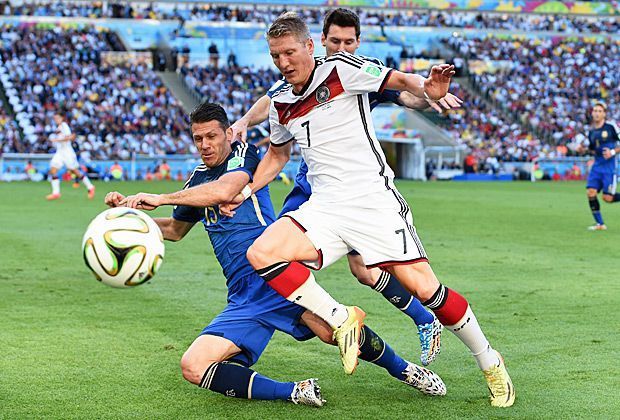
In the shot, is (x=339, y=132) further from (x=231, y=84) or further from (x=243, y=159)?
(x=231, y=84)

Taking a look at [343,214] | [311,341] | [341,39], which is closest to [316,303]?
[343,214]

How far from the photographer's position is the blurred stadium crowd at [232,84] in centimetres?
3853

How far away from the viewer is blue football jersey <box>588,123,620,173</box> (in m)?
16.5

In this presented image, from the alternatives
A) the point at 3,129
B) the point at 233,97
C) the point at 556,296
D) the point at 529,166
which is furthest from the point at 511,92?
the point at 556,296

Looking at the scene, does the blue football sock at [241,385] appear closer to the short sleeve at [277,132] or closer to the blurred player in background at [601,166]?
the short sleeve at [277,132]

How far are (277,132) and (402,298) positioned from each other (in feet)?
4.51

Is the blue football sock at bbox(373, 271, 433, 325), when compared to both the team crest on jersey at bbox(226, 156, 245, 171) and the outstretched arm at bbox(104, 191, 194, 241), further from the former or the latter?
the outstretched arm at bbox(104, 191, 194, 241)

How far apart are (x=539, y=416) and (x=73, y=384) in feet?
8.92

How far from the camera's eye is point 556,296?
905cm

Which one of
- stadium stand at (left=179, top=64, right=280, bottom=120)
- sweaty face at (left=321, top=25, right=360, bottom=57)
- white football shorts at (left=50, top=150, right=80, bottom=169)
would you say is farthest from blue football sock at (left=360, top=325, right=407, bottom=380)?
stadium stand at (left=179, top=64, right=280, bottom=120)

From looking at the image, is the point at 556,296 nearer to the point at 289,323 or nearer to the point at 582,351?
the point at 582,351

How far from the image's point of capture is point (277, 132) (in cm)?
577

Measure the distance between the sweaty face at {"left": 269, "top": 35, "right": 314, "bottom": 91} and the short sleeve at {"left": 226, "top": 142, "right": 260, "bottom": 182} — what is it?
27.1 inches

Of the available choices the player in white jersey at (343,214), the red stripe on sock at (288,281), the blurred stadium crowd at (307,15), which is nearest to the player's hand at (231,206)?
the player in white jersey at (343,214)
